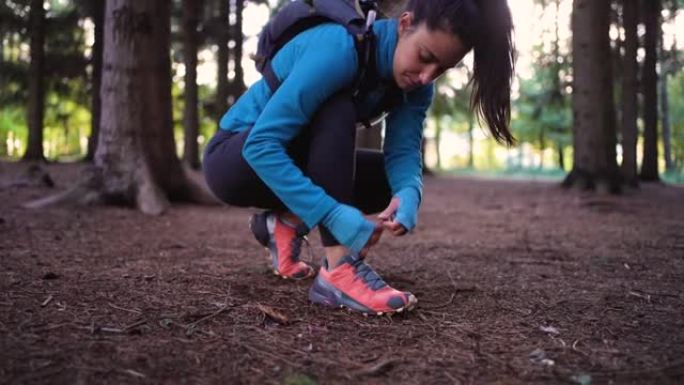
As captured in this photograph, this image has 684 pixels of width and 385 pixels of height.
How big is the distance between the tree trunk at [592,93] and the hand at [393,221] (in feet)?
19.9

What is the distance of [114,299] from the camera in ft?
6.11

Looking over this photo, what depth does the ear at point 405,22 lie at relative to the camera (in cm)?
181

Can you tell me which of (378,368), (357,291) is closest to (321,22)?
(357,291)

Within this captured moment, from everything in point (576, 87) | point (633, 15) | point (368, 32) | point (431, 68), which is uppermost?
point (633, 15)

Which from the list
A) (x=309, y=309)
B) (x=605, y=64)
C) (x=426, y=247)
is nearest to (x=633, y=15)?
(x=605, y=64)

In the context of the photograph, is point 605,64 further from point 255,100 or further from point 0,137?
point 0,137

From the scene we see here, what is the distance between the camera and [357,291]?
1858 millimetres

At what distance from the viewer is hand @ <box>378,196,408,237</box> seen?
1771mm

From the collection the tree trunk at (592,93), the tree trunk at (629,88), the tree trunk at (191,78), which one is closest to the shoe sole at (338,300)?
the tree trunk at (592,93)

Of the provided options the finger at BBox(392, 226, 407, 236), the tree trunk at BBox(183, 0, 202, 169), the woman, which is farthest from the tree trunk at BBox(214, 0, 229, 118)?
the finger at BBox(392, 226, 407, 236)

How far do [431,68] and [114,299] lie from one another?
4.07 feet

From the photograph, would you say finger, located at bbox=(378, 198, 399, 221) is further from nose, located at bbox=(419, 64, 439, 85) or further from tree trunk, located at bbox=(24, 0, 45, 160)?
tree trunk, located at bbox=(24, 0, 45, 160)

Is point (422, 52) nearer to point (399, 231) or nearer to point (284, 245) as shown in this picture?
point (399, 231)

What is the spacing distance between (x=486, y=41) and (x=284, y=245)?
1098 millimetres
